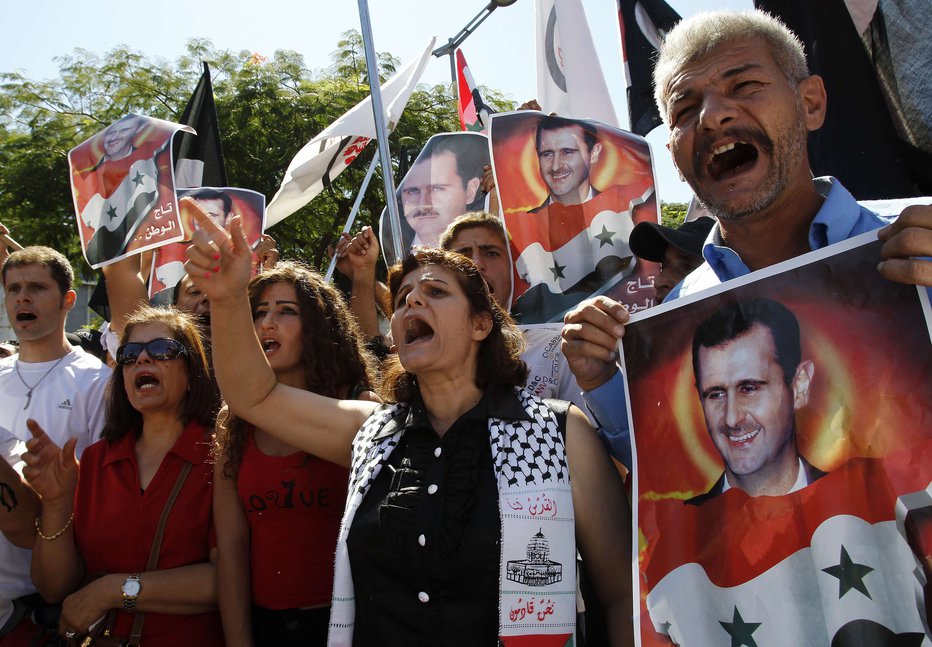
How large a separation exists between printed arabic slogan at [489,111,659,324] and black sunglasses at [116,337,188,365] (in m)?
1.44

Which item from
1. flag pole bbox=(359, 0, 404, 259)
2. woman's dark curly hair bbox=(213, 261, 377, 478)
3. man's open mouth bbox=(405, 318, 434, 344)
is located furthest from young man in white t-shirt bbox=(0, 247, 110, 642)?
man's open mouth bbox=(405, 318, 434, 344)

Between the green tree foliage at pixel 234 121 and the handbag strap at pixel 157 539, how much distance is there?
9156mm

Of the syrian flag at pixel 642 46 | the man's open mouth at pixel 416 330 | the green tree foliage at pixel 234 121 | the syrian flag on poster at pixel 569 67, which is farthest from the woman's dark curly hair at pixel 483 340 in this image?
the green tree foliage at pixel 234 121

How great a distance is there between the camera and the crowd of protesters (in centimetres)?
171

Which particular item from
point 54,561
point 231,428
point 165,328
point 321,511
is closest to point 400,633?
point 321,511

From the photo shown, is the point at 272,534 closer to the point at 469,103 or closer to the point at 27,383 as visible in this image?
the point at 27,383

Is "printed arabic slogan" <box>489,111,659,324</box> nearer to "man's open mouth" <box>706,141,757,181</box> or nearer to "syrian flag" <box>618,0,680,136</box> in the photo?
"syrian flag" <box>618,0,680,136</box>

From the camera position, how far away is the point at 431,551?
1.86m

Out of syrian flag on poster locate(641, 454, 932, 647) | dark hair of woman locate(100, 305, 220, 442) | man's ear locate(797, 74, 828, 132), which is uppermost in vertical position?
man's ear locate(797, 74, 828, 132)

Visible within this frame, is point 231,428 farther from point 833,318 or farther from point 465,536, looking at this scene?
point 833,318

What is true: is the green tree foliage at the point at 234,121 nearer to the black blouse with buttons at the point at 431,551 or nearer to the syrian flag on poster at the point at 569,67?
the syrian flag on poster at the point at 569,67

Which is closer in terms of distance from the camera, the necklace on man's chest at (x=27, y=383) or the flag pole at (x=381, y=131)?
the necklace on man's chest at (x=27, y=383)

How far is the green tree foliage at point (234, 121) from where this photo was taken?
37.4 ft

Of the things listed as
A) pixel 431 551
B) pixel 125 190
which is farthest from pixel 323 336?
pixel 125 190
